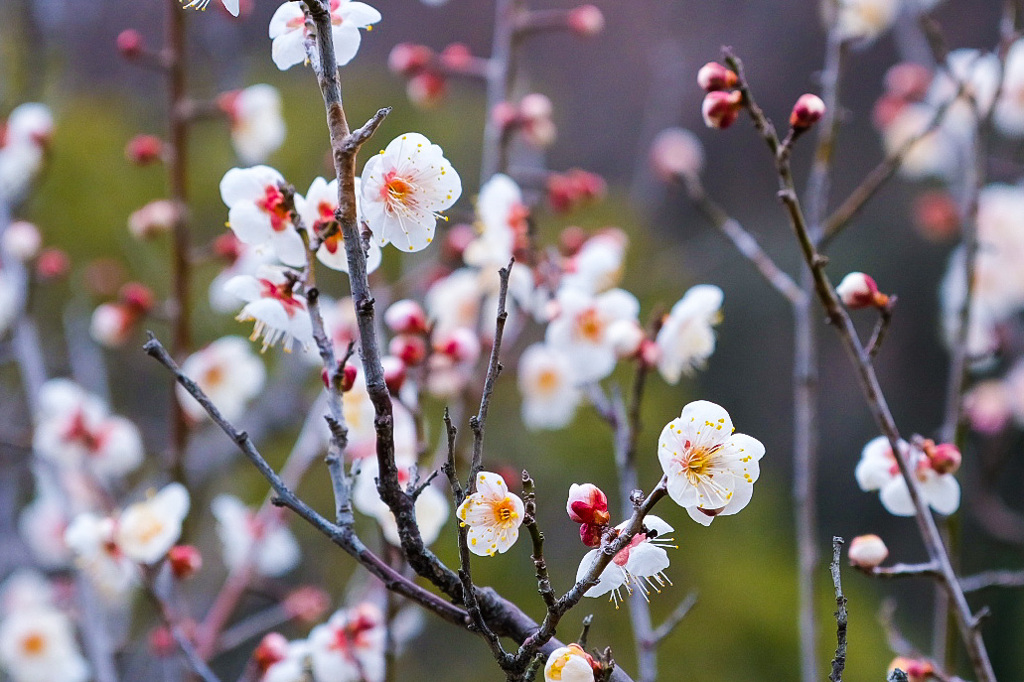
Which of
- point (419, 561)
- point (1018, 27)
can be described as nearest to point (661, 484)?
point (419, 561)

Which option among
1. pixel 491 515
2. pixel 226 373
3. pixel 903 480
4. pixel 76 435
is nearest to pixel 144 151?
pixel 226 373

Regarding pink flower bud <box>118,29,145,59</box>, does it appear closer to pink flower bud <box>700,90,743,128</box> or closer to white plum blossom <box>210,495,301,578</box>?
white plum blossom <box>210,495,301,578</box>

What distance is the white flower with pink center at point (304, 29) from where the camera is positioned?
51 centimetres

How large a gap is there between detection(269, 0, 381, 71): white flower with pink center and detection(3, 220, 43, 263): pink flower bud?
1.03 metres

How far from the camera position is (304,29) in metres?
0.53

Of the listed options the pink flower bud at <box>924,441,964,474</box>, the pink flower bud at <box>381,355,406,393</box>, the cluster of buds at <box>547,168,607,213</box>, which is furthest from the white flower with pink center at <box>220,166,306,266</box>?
the cluster of buds at <box>547,168,607,213</box>

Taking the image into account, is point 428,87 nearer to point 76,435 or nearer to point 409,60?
point 409,60

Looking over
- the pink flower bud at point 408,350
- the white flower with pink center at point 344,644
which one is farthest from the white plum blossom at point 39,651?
the pink flower bud at point 408,350

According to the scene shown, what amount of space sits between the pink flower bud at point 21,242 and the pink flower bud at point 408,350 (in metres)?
0.92

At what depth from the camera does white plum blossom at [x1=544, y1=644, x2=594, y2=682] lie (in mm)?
438

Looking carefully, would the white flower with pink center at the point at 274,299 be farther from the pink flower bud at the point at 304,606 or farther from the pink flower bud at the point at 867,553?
the pink flower bud at the point at 304,606

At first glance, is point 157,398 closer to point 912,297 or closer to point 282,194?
point 282,194

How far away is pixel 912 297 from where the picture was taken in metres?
3.76

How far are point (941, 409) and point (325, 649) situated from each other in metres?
3.51
